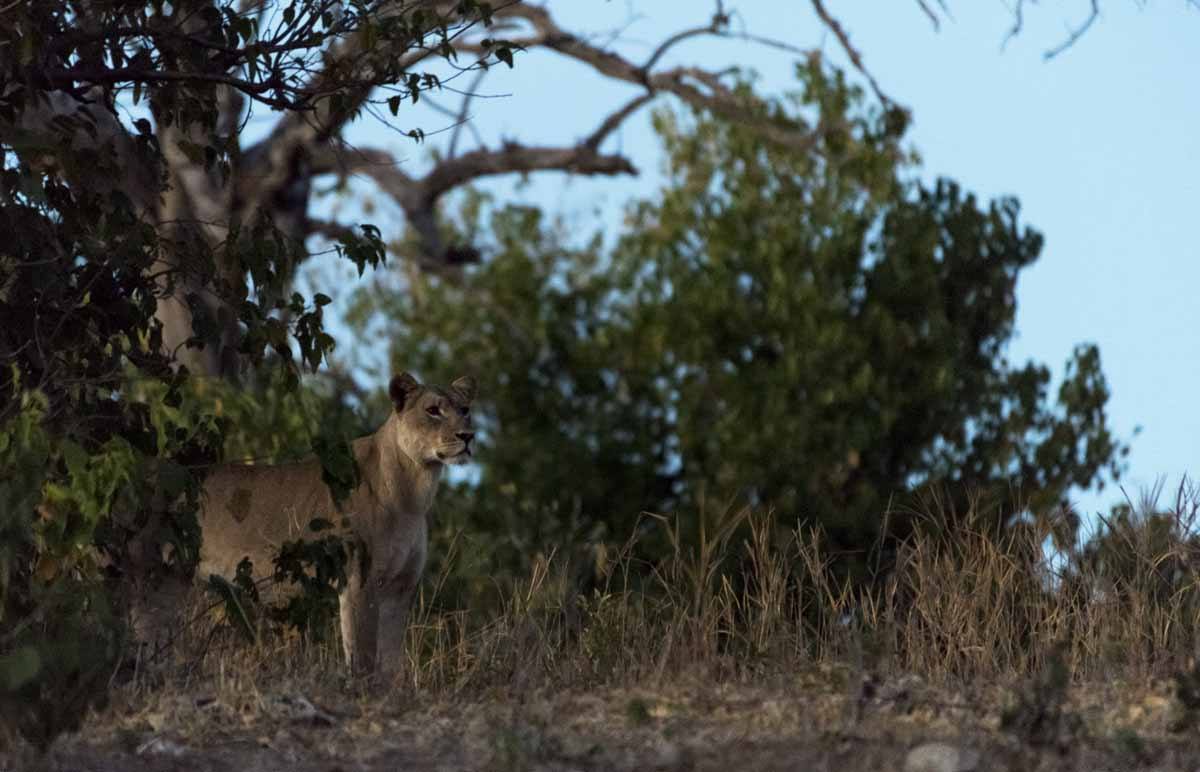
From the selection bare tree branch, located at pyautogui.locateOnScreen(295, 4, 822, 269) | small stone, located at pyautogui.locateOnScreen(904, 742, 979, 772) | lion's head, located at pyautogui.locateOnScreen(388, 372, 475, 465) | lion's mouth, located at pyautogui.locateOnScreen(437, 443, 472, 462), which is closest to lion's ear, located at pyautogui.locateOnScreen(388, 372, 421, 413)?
lion's head, located at pyautogui.locateOnScreen(388, 372, 475, 465)

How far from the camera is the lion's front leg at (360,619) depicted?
8.37 m

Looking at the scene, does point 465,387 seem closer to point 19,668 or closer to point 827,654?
point 827,654

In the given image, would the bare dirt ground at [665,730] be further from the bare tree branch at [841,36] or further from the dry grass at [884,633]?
the bare tree branch at [841,36]

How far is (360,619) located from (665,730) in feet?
10.2

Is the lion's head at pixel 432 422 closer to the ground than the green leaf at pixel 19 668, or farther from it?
farther from it

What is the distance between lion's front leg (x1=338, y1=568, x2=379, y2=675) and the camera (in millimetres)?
8367

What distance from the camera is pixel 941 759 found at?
499cm

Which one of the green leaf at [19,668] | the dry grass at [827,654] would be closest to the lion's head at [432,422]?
the dry grass at [827,654]

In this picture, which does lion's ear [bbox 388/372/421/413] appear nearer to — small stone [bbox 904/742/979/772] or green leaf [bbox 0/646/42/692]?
green leaf [bbox 0/646/42/692]

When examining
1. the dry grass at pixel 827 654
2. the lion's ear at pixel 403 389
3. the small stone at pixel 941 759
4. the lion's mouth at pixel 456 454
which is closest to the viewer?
the small stone at pixel 941 759

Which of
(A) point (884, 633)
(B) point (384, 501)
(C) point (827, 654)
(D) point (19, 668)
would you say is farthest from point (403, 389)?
(D) point (19, 668)

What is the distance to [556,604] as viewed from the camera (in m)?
8.09

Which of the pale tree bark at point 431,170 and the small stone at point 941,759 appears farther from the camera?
the pale tree bark at point 431,170

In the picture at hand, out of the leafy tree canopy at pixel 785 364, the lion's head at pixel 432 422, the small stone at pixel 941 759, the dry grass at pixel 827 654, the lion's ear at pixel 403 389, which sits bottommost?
the small stone at pixel 941 759
